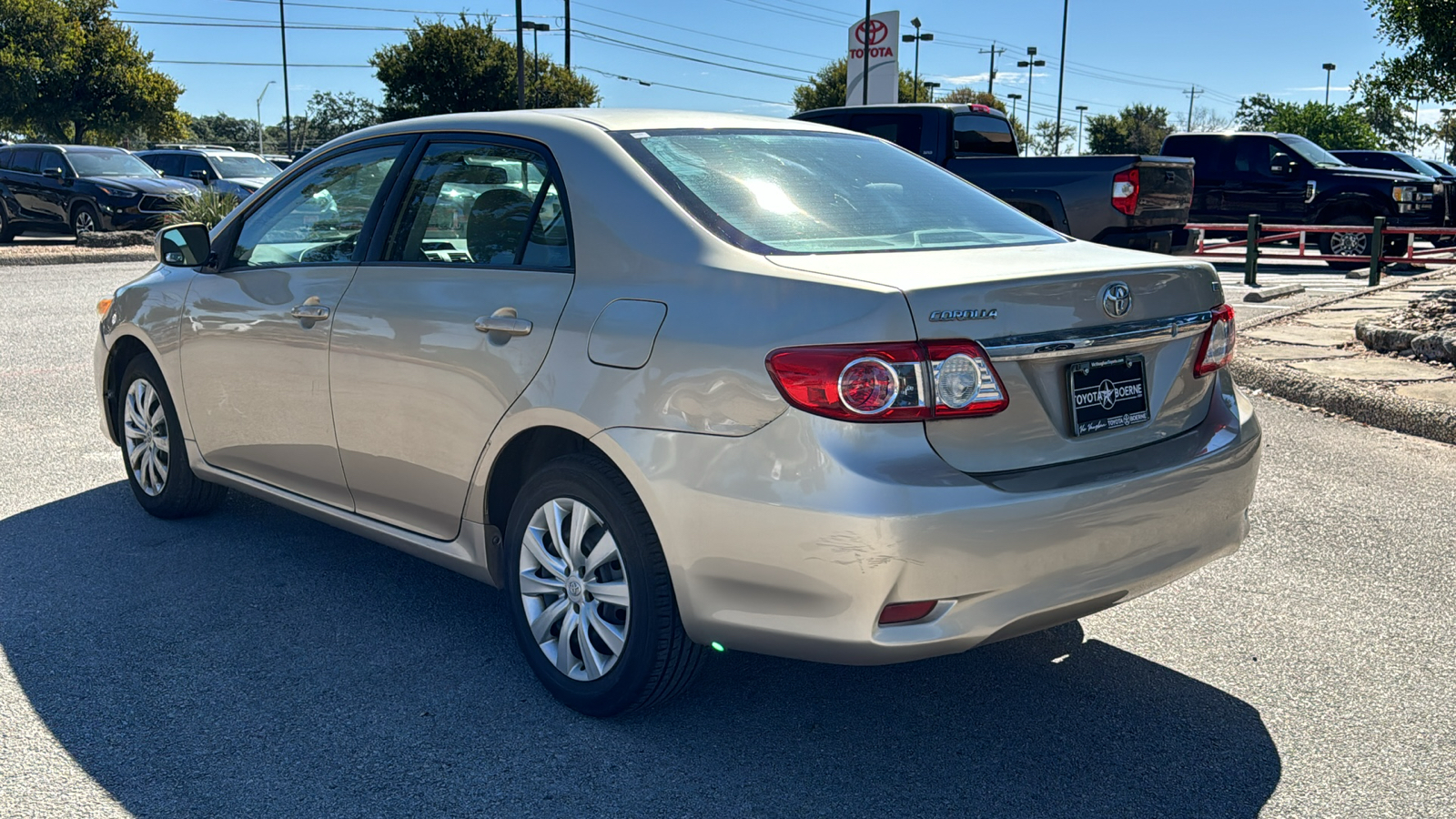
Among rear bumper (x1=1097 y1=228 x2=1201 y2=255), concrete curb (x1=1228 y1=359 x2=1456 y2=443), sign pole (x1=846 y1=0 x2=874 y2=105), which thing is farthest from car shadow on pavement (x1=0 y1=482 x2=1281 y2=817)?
sign pole (x1=846 y1=0 x2=874 y2=105)

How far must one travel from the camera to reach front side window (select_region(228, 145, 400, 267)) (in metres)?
4.38

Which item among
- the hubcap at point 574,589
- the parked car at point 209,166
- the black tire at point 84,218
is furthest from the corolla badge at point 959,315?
the parked car at point 209,166

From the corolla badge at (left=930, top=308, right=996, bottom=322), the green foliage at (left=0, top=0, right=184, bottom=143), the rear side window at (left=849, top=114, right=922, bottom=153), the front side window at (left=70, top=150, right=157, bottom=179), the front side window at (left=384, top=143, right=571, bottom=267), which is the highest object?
the green foliage at (left=0, top=0, right=184, bottom=143)

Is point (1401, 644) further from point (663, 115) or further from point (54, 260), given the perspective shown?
point (54, 260)

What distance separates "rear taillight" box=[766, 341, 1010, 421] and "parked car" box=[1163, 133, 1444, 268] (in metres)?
18.9

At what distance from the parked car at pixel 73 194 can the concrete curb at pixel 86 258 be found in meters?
1.08

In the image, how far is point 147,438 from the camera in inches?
211

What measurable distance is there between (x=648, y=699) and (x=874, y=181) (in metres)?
1.77

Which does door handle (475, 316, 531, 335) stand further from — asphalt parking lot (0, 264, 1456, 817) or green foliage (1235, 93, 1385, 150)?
green foliage (1235, 93, 1385, 150)

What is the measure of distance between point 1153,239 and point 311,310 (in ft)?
32.1

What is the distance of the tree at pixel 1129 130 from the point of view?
101m

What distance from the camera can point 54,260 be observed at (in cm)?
1898

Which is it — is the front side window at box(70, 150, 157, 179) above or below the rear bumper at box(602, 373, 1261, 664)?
above

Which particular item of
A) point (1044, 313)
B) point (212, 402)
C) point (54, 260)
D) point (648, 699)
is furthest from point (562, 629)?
point (54, 260)
